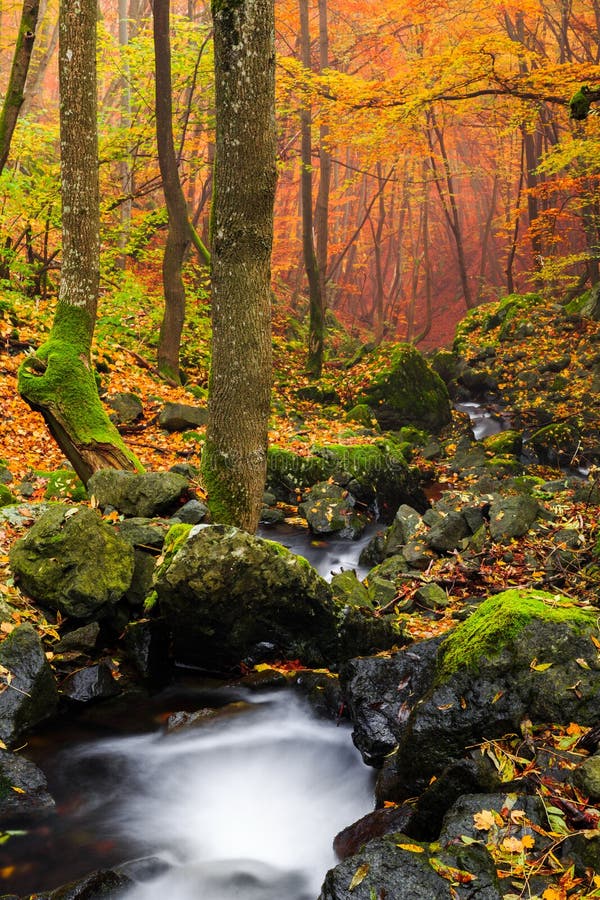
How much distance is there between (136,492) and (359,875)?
16.7ft

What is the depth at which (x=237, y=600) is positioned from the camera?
5.38 meters

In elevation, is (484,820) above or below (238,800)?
above

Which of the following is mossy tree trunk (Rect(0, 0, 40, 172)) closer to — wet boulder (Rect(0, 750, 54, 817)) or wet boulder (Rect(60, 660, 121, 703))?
wet boulder (Rect(60, 660, 121, 703))

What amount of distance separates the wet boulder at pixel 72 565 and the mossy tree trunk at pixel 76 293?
188cm

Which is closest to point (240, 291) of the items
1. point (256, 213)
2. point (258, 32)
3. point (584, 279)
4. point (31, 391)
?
point (256, 213)

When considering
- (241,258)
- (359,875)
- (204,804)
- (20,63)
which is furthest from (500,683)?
(20,63)

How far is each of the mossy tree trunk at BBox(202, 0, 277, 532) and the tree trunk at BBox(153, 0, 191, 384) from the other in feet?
25.3

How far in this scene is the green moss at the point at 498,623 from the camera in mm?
3693

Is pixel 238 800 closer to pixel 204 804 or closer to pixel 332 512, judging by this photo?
pixel 204 804

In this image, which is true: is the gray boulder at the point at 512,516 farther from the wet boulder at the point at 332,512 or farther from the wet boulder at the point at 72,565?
the wet boulder at the point at 72,565

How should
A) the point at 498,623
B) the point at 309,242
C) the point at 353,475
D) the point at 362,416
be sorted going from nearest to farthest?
1. the point at 498,623
2. the point at 353,475
3. the point at 362,416
4. the point at 309,242

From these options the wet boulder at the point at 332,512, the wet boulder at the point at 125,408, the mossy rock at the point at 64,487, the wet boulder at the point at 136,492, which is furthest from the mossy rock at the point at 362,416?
the wet boulder at the point at 136,492

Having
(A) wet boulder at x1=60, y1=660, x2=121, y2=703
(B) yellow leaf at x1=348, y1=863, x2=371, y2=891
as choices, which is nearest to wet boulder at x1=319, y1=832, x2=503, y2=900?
(B) yellow leaf at x1=348, y1=863, x2=371, y2=891

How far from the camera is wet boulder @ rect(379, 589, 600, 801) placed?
346cm
